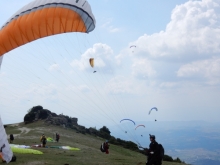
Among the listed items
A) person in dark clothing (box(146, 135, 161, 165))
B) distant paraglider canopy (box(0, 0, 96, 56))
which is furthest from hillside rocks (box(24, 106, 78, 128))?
person in dark clothing (box(146, 135, 161, 165))

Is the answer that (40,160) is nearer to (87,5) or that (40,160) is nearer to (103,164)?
(103,164)

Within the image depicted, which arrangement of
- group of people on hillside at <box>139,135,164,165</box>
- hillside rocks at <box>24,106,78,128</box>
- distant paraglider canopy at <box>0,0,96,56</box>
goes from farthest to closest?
hillside rocks at <box>24,106,78,128</box>
distant paraglider canopy at <box>0,0,96,56</box>
group of people on hillside at <box>139,135,164,165</box>

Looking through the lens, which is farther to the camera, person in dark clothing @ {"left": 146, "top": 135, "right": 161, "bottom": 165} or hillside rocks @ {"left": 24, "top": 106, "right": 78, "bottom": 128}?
hillside rocks @ {"left": 24, "top": 106, "right": 78, "bottom": 128}

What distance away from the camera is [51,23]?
52.6 ft

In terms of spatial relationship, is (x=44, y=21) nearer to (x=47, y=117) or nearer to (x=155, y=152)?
(x=155, y=152)

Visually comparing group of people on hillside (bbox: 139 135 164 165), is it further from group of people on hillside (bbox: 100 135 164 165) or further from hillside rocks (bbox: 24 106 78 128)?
hillside rocks (bbox: 24 106 78 128)

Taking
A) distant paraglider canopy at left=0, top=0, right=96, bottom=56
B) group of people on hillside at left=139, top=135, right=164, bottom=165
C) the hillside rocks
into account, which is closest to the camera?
group of people on hillside at left=139, top=135, right=164, bottom=165

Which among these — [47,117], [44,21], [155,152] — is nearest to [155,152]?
[155,152]

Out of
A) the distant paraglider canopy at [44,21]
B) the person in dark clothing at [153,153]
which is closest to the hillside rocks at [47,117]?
the distant paraglider canopy at [44,21]

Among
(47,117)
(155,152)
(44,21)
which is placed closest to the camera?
(155,152)

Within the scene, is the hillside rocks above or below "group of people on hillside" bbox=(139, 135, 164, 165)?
above

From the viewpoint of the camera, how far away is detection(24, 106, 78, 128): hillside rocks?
6550 cm

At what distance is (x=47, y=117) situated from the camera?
6775 centimetres

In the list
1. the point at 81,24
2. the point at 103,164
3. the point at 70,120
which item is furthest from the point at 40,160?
the point at 70,120
